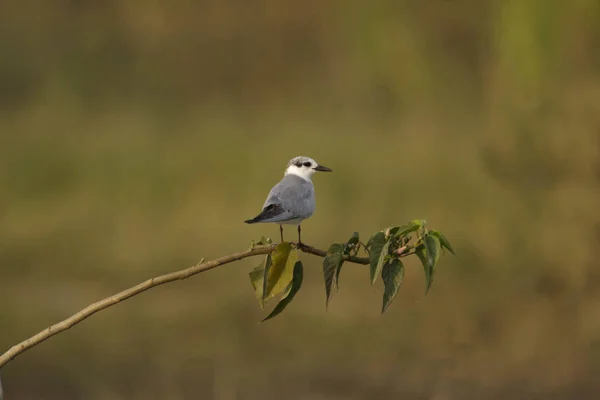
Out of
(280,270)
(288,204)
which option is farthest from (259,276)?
(288,204)

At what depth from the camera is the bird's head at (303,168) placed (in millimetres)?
1585

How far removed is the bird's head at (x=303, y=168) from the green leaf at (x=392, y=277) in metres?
0.66

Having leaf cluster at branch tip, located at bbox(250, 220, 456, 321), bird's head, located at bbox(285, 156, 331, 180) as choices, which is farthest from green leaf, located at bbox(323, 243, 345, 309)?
bird's head, located at bbox(285, 156, 331, 180)

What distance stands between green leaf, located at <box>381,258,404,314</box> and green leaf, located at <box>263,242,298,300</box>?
96 mm

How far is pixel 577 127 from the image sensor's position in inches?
148

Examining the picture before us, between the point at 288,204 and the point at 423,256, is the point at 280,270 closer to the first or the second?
the point at 423,256

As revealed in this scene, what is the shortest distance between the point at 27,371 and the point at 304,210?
2300 mm

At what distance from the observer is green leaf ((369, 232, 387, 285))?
87cm

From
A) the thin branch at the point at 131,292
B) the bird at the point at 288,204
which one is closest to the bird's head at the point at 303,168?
the bird at the point at 288,204

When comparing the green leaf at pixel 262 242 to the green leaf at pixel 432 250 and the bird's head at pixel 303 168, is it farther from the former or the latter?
the bird's head at pixel 303 168

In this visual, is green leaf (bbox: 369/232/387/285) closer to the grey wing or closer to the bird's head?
the grey wing

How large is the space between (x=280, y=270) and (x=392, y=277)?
0.39 feet

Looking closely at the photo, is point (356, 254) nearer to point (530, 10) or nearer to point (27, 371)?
point (27, 371)

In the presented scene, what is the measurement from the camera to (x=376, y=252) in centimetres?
90
